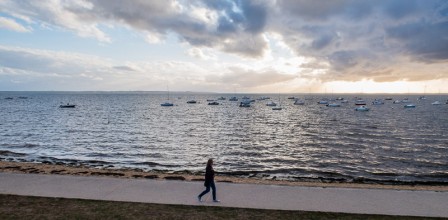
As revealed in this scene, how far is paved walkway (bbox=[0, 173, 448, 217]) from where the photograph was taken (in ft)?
41.3

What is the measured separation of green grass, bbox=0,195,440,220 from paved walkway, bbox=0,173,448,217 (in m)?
0.60

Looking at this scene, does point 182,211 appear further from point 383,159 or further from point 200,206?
point 383,159

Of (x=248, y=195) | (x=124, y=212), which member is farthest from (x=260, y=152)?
(x=124, y=212)

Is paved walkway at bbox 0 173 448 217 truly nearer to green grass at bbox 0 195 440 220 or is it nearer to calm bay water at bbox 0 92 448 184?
green grass at bbox 0 195 440 220

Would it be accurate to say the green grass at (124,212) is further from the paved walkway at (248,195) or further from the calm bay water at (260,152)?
the calm bay water at (260,152)

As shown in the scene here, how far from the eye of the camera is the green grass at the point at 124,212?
448 inches

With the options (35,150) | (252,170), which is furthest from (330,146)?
(35,150)

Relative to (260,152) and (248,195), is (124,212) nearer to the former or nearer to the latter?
(248,195)

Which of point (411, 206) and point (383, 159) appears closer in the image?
point (411, 206)

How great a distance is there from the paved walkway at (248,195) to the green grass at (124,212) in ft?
1.95

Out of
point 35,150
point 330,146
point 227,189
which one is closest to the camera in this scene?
point 227,189

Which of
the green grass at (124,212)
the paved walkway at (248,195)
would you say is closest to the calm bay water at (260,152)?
the paved walkway at (248,195)

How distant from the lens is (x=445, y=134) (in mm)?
47531

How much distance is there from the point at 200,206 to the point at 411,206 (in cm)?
821
